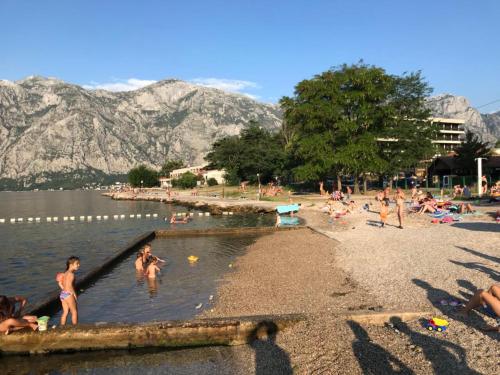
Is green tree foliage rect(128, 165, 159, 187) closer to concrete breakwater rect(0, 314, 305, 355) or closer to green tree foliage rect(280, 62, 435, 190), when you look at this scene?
green tree foliage rect(280, 62, 435, 190)

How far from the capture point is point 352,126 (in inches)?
1802

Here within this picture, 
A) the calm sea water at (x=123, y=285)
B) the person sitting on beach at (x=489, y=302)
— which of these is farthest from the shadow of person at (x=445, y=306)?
the calm sea water at (x=123, y=285)

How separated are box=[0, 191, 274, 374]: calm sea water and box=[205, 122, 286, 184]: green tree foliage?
41.3m

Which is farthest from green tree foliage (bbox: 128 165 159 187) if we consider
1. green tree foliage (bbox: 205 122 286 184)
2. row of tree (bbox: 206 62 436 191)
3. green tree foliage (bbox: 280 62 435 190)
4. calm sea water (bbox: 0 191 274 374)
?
A: calm sea water (bbox: 0 191 274 374)

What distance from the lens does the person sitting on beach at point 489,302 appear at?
7.25 metres

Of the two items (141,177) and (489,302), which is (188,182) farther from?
(489,302)

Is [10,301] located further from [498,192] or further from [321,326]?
[498,192]

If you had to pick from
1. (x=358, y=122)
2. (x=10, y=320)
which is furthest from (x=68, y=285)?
(x=358, y=122)

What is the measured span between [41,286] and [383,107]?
41785 millimetres

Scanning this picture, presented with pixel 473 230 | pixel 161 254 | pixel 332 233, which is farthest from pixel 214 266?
pixel 473 230

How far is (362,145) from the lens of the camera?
4522 cm

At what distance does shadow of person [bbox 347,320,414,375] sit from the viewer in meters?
5.91

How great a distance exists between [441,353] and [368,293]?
12.8 ft

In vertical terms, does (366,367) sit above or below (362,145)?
below
